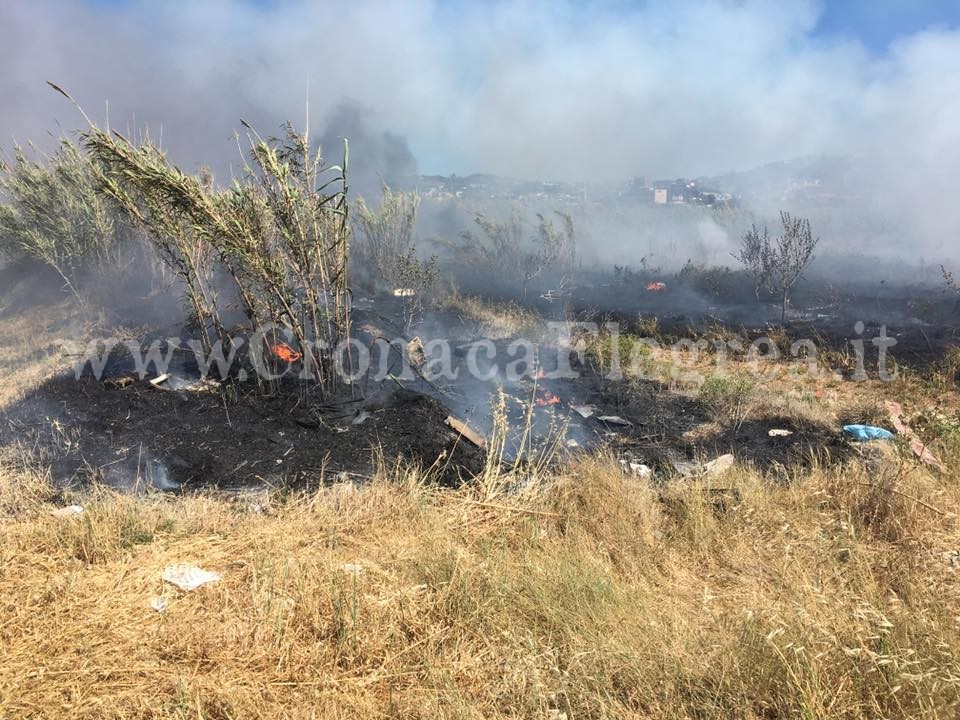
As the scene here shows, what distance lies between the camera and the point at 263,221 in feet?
17.3

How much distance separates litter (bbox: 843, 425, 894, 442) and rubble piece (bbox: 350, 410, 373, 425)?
5002 mm

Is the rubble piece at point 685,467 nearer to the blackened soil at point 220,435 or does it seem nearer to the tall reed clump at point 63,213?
the blackened soil at point 220,435

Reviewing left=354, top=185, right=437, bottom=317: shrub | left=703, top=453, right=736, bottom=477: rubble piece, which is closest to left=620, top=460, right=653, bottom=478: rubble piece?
left=703, top=453, right=736, bottom=477: rubble piece

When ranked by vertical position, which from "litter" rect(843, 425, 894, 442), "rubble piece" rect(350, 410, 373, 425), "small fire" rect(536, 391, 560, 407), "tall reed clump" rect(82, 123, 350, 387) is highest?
"tall reed clump" rect(82, 123, 350, 387)

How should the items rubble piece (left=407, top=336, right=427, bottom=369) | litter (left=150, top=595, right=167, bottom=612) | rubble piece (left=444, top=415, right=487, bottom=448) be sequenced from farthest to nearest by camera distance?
rubble piece (left=407, top=336, right=427, bottom=369), rubble piece (left=444, top=415, right=487, bottom=448), litter (left=150, top=595, right=167, bottom=612)

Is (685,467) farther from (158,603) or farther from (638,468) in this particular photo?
(158,603)

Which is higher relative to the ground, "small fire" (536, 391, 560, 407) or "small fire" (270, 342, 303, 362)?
"small fire" (270, 342, 303, 362)

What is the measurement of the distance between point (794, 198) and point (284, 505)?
38.9 metres

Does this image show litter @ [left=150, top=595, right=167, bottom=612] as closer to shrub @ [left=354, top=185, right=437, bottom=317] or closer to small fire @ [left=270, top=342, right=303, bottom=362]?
small fire @ [left=270, top=342, right=303, bottom=362]

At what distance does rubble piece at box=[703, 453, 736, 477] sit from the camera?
13.5 ft

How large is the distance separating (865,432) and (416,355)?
5.71 m

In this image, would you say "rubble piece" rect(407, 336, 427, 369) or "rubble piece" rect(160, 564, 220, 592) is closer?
"rubble piece" rect(160, 564, 220, 592)

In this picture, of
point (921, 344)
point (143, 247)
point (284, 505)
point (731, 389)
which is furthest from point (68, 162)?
point (921, 344)

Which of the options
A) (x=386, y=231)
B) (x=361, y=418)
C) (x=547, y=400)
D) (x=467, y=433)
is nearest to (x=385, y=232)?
(x=386, y=231)
